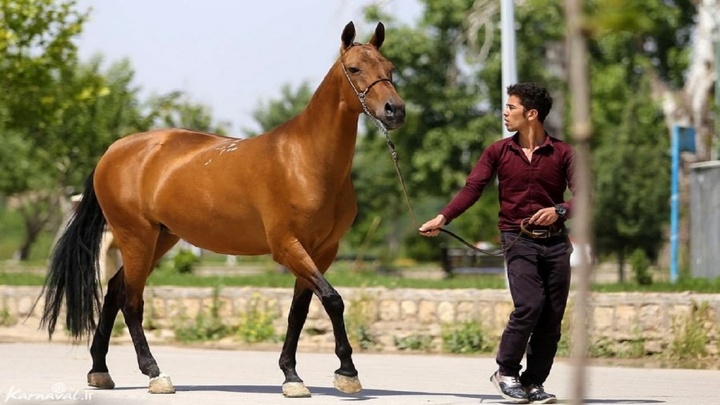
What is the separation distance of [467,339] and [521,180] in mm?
5835

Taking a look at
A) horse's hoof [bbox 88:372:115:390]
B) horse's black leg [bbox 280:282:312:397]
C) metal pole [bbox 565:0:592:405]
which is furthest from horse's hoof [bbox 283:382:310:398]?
metal pole [bbox 565:0:592:405]

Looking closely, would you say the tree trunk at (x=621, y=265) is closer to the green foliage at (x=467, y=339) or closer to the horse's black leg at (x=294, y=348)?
the green foliage at (x=467, y=339)

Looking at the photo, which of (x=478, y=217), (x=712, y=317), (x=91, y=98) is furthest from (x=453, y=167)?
(x=712, y=317)

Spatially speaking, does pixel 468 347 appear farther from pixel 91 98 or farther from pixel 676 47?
pixel 676 47

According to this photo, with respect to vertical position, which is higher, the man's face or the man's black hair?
the man's black hair

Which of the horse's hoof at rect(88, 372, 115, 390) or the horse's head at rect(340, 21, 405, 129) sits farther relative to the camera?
the horse's hoof at rect(88, 372, 115, 390)

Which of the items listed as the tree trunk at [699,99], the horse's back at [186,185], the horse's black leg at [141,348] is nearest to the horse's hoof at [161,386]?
the horse's black leg at [141,348]

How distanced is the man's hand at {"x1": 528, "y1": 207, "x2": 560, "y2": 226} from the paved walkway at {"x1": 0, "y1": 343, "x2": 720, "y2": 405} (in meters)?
1.08

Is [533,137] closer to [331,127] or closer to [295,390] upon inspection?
[331,127]

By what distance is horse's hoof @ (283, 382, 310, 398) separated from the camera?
928cm

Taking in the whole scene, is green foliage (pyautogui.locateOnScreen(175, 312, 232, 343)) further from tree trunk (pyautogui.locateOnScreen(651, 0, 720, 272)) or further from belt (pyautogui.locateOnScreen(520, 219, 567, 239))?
tree trunk (pyautogui.locateOnScreen(651, 0, 720, 272))

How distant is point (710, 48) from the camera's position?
3809 cm

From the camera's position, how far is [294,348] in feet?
31.5

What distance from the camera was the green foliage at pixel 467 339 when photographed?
1444 centimetres
